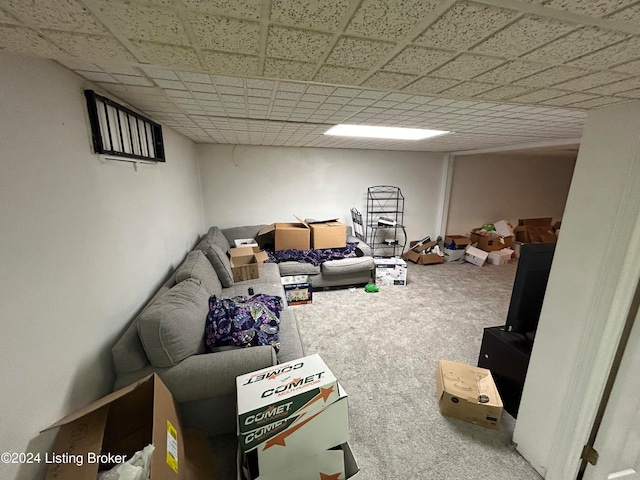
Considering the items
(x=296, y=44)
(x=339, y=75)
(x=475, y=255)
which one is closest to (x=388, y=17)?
(x=296, y=44)

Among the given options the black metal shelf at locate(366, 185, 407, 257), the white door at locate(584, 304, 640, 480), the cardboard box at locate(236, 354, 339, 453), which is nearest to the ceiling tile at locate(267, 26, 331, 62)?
the cardboard box at locate(236, 354, 339, 453)

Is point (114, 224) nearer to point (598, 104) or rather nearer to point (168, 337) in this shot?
point (168, 337)

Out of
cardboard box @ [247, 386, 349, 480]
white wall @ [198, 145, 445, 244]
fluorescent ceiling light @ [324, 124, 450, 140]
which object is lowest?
cardboard box @ [247, 386, 349, 480]

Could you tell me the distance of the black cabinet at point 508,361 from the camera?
163 centimetres

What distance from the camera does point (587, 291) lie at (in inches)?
43.9

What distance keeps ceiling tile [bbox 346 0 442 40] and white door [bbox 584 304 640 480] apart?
1498mm

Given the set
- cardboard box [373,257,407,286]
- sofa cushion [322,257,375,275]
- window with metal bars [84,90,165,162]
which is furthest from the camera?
cardboard box [373,257,407,286]

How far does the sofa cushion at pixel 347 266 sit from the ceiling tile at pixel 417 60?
9.05ft

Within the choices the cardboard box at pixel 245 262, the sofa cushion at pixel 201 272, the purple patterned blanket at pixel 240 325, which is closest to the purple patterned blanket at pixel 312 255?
the cardboard box at pixel 245 262

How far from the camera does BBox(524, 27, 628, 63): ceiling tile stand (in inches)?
21.2

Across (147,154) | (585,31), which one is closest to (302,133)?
(147,154)

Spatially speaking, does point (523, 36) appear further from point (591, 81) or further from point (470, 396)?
point (470, 396)

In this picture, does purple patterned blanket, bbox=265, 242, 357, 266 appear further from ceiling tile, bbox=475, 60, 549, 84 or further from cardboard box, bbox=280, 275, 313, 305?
ceiling tile, bbox=475, 60, 549, 84

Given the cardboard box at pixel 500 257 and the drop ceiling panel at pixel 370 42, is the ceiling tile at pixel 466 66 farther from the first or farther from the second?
the cardboard box at pixel 500 257
